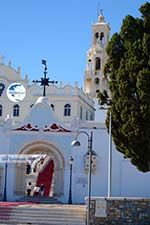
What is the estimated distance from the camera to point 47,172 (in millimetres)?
42188

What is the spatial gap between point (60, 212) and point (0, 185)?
38.6 ft

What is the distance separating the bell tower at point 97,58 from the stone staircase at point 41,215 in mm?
50580

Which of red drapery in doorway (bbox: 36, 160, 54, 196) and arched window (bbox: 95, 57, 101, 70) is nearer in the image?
red drapery in doorway (bbox: 36, 160, 54, 196)

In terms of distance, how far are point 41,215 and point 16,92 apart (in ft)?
119

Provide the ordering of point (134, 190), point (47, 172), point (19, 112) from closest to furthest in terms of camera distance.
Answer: point (134, 190) < point (47, 172) < point (19, 112)

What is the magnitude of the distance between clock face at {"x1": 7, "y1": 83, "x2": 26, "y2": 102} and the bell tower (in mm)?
17877

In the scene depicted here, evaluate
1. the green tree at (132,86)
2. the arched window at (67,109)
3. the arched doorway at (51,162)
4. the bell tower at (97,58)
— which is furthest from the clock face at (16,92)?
the green tree at (132,86)

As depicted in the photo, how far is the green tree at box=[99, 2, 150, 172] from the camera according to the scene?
25.9 metres

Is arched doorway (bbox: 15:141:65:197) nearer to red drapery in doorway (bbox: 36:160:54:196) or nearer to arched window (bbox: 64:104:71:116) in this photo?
red drapery in doorway (bbox: 36:160:54:196)

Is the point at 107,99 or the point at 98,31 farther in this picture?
the point at 98,31

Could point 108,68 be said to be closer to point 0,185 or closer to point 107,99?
point 107,99

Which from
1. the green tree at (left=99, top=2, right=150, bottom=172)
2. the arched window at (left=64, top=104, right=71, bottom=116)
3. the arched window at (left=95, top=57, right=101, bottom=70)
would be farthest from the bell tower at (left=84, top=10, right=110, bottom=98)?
the green tree at (left=99, top=2, right=150, bottom=172)

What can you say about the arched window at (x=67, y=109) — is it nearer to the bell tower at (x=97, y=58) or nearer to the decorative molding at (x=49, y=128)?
the bell tower at (x=97, y=58)

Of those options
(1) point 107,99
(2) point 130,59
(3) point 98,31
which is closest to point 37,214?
(1) point 107,99
